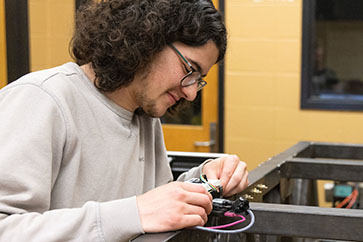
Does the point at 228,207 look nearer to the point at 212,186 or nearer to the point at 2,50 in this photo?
the point at 212,186

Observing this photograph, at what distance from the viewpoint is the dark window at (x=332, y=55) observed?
11.5 feet

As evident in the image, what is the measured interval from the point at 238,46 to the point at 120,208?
272cm

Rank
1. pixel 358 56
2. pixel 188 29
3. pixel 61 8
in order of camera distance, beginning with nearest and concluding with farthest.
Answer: pixel 188 29, pixel 61 8, pixel 358 56

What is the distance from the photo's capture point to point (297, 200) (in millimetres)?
1893

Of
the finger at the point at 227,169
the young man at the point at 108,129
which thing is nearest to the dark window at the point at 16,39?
the young man at the point at 108,129

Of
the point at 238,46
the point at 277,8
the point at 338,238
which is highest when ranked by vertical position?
the point at 277,8

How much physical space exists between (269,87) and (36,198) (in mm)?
2697

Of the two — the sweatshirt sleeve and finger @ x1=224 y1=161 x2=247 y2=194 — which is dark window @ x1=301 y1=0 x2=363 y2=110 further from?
the sweatshirt sleeve

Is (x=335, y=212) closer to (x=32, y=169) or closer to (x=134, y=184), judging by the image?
(x=134, y=184)

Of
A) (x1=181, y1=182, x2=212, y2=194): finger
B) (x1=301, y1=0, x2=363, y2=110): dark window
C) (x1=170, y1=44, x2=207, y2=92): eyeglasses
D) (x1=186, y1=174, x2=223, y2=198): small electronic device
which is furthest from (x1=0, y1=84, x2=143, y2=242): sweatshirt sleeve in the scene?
(x1=301, y1=0, x2=363, y2=110): dark window

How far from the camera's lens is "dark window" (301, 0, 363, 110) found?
138 inches

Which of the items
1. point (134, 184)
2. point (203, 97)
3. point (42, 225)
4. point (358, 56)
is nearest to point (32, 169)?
point (42, 225)

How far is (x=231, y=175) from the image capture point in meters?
1.33

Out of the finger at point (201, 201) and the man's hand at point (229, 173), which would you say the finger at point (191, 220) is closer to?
the finger at point (201, 201)
